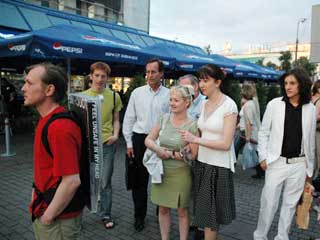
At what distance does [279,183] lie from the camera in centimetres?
318

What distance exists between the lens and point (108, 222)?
3898mm

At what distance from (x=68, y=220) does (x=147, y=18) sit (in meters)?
25.7

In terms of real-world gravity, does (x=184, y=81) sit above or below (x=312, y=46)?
below

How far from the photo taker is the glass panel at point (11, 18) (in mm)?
11269

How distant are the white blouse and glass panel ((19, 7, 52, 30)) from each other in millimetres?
11119

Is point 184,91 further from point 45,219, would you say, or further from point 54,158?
point 45,219

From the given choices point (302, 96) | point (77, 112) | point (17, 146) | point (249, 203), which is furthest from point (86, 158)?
point (17, 146)

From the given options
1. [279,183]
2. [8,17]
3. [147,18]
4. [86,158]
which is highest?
[147,18]

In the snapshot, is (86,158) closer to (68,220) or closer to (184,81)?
(68,220)

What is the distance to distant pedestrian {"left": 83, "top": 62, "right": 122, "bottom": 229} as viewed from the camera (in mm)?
3686

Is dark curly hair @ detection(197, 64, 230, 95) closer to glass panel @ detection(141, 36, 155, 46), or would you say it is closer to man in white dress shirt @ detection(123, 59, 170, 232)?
man in white dress shirt @ detection(123, 59, 170, 232)

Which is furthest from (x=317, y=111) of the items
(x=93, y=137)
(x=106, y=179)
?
(x=93, y=137)

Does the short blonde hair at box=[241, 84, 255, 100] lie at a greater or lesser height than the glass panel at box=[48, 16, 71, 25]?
lesser

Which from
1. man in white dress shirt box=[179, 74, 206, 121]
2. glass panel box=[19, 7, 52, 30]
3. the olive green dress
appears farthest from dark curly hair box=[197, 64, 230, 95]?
glass panel box=[19, 7, 52, 30]
